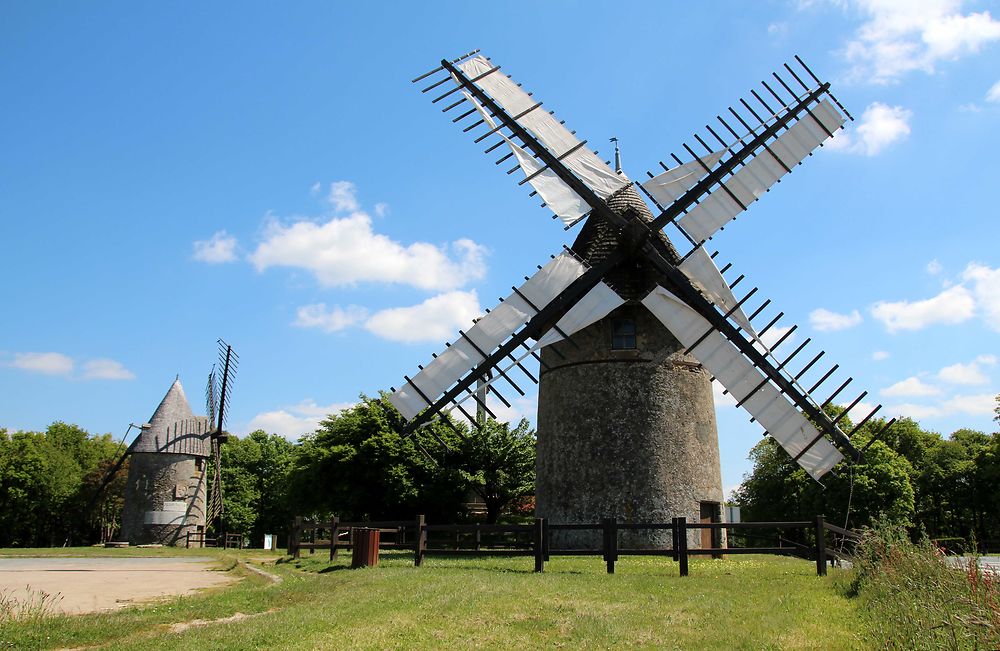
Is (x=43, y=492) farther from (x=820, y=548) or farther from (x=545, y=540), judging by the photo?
(x=820, y=548)

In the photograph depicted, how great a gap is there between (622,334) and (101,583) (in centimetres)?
1277

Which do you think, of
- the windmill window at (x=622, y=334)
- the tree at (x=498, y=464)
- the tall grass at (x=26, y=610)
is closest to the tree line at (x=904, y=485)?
the tree at (x=498, y=464)

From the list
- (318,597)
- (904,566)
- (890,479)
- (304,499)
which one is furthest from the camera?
(890,479)

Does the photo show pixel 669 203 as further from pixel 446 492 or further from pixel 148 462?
pixel 148 462

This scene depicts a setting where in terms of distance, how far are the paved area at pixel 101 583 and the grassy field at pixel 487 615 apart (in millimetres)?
1320

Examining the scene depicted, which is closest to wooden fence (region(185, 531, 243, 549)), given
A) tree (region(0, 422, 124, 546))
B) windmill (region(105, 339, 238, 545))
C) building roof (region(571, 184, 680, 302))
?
windmill (region(105, 339, 238, 545))

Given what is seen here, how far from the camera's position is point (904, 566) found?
31.9 feet

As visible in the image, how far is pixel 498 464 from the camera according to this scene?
30156 millimetres

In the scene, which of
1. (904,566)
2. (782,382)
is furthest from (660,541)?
(904,566)

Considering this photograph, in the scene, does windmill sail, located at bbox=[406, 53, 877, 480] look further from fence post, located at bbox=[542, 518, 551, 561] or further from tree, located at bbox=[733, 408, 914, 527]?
tree, located at bbox=[733, 408, 914, 527]

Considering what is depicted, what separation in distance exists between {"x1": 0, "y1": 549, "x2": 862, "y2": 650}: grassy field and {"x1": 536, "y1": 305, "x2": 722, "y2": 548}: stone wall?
358 centimetres

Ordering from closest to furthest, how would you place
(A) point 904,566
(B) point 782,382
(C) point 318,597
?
(A) point 904,566 < (C) point 318,597 < (B) point 782,382

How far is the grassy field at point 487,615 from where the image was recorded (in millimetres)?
7902

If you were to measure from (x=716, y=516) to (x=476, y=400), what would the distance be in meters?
6.69
